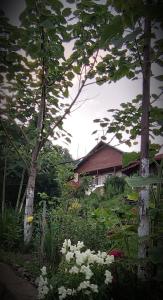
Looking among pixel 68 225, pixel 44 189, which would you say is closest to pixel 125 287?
pixel 68 225

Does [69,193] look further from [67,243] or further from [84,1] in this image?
[84,1]

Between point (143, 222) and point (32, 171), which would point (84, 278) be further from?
point (32, 171)

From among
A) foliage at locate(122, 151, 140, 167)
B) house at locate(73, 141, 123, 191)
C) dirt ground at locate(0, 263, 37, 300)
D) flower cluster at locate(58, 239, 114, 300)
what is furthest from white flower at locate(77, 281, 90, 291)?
house at locate(73, 141, 123, 191)

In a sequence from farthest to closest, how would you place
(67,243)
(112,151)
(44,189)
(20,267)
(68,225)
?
(112,151)
(44,189)
(68,225)
(20,267)
(67,243)

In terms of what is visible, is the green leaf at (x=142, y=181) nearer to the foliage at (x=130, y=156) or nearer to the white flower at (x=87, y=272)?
the foliage at (x=130, y=156)

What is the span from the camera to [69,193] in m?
7.38

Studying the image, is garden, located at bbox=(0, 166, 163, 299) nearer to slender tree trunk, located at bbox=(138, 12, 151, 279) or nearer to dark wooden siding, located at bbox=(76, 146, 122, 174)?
slender tree trunk, located at bbox=(138, 12, 151, 279)

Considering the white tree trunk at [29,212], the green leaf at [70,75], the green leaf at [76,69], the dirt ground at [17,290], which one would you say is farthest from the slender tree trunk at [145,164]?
the white tree trunk at [29,212]

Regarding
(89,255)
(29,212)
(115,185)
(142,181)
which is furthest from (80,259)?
(115,185)

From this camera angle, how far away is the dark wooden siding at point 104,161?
25.9 meters

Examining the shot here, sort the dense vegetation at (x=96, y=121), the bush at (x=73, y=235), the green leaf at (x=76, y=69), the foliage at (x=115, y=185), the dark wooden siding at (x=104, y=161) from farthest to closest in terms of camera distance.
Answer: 1. the dark wooden siding at (x=104, y=161)
2. the foliage at (x=115, y=185)
3. the green leaf at (x=76, y=69)
4. the bush at (x=73, y=235)
5. the dense vegetation at (x=96, y=121)

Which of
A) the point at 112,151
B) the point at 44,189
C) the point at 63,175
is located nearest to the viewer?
the point at 63,175

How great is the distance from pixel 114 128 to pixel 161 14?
1695 mm

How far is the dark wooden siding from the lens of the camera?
25.9 meters
